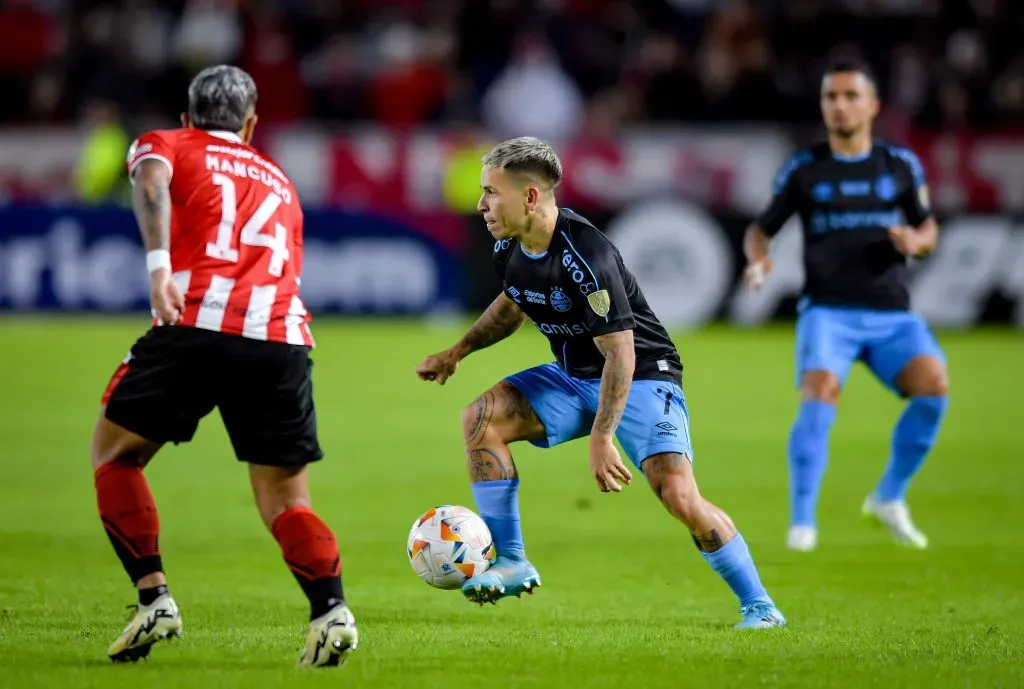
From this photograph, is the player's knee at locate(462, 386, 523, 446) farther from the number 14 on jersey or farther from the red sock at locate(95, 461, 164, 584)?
the red sock at locate(95, 461, 164, 584)

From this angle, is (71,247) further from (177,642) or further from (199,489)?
(177,642)

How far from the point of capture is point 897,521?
872cm

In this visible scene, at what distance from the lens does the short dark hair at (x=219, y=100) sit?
225 inches

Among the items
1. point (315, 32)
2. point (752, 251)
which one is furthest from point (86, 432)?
point (315, 32)

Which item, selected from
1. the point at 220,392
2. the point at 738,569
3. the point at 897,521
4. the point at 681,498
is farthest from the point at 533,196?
the point at 897,521

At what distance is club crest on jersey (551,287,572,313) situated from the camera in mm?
6051

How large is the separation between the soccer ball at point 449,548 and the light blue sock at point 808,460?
2599mm

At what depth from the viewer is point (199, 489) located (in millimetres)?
10102

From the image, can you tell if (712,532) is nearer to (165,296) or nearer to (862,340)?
(165,296)

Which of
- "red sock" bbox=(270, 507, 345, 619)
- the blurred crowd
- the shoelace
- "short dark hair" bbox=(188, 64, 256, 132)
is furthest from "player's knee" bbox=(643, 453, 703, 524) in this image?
the blurred crowd

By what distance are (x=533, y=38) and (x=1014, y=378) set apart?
916 cm

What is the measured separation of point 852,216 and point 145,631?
4.86m

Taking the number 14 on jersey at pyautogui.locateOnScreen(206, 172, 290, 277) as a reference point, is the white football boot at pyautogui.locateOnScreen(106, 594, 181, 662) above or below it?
below

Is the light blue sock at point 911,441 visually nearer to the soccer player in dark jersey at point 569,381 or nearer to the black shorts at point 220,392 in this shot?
the soccer player in dark jersey at point 569,381
